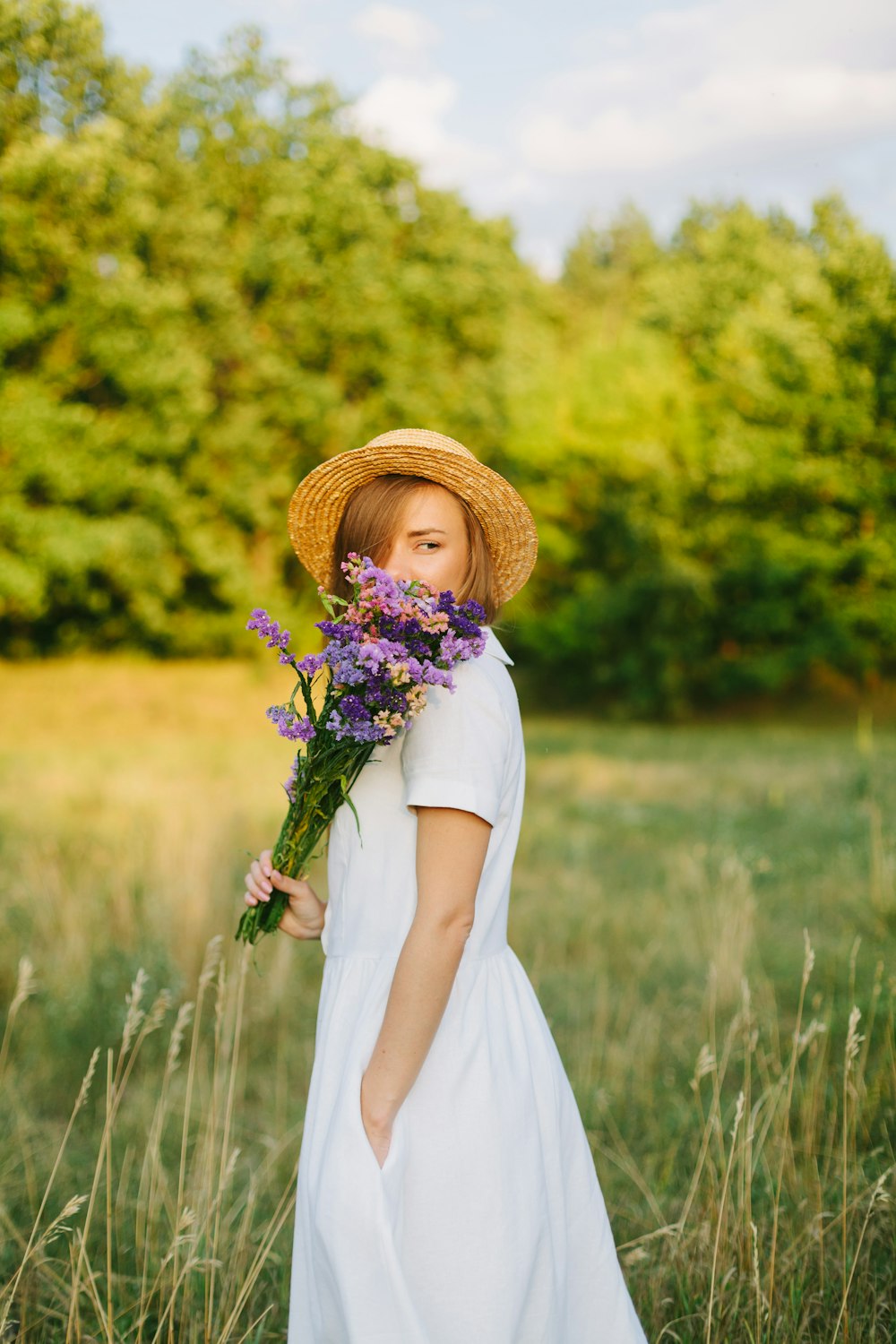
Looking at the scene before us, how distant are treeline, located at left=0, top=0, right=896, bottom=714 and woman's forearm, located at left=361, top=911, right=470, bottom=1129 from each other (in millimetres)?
11718

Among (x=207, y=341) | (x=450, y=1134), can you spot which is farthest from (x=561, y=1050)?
(x=207, y=341)

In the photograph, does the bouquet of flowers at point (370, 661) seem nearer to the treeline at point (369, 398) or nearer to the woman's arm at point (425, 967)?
the woman's arm at point (425, 967)

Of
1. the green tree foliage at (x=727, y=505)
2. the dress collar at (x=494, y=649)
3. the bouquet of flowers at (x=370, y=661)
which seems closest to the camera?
the bouquet of flowers at (x=370, y=661)

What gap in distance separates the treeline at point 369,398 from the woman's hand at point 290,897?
1150 cm

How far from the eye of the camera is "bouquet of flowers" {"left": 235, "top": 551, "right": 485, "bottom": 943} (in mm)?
1464

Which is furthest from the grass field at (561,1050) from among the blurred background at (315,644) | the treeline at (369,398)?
the treeline at (369,398)

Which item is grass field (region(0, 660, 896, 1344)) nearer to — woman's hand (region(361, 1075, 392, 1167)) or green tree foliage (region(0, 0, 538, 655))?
woman's hand (region(361, 1075, 392, 1167))

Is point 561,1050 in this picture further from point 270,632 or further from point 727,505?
point 727,505

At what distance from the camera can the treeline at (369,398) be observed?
16.3 meters

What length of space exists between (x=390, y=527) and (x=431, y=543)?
75mm

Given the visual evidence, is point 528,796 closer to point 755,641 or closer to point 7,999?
point 7,999

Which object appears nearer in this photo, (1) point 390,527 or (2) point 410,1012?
(2) point 410,1012

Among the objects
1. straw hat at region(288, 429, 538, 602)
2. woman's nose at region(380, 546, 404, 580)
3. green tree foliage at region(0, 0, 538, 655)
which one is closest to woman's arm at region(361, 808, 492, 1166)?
woman's nose at region(380, 546, 404, 580)

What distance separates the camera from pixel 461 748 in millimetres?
1528
